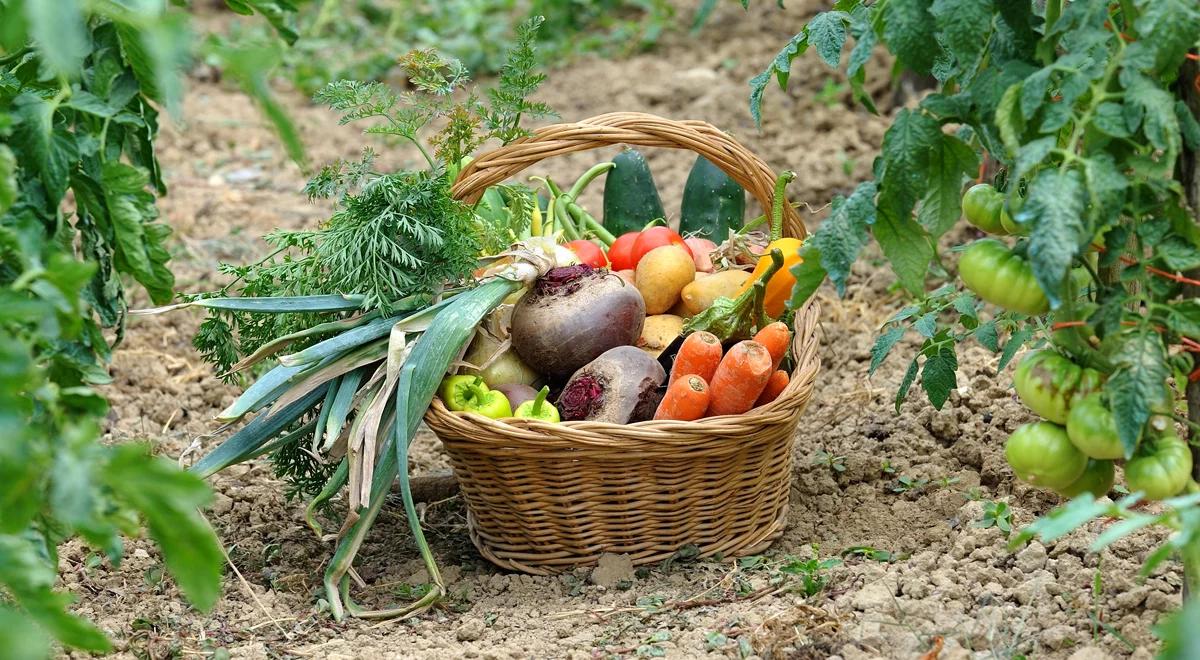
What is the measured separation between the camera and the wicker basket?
216cm

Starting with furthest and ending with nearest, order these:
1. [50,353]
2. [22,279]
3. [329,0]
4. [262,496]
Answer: [329,0] < [262,496] < [50,353] < [22,279]

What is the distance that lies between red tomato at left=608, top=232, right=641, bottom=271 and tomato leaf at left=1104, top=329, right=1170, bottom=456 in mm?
1374

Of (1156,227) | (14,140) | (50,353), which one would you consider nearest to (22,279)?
(50,353)

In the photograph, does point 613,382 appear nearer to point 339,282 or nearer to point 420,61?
point 339,282

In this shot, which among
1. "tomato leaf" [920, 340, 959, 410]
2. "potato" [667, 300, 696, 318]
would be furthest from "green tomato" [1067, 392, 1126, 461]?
"potato" [667, 300, 696, 318]

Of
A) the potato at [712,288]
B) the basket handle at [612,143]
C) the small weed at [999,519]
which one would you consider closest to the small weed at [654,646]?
the small weed at [999,519]

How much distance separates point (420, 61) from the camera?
8.05 feet

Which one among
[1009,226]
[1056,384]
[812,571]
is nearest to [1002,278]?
[1056,384]

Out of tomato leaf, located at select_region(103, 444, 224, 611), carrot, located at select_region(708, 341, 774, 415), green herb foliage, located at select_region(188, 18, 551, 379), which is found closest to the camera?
tomato leaf, located at select_region(103, 444, 224, 611)

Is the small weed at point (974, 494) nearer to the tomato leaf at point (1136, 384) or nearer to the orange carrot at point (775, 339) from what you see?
the orange carrot at point (775, 339)

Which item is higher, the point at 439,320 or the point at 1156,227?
the point at 1156,227

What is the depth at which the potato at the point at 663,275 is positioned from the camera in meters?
2.61

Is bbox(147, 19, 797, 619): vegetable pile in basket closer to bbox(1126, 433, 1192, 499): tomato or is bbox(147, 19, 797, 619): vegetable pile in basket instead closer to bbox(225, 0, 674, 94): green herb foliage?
bbox(1126, 433, 1192, 499): tomato

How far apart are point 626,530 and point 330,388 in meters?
0.62
